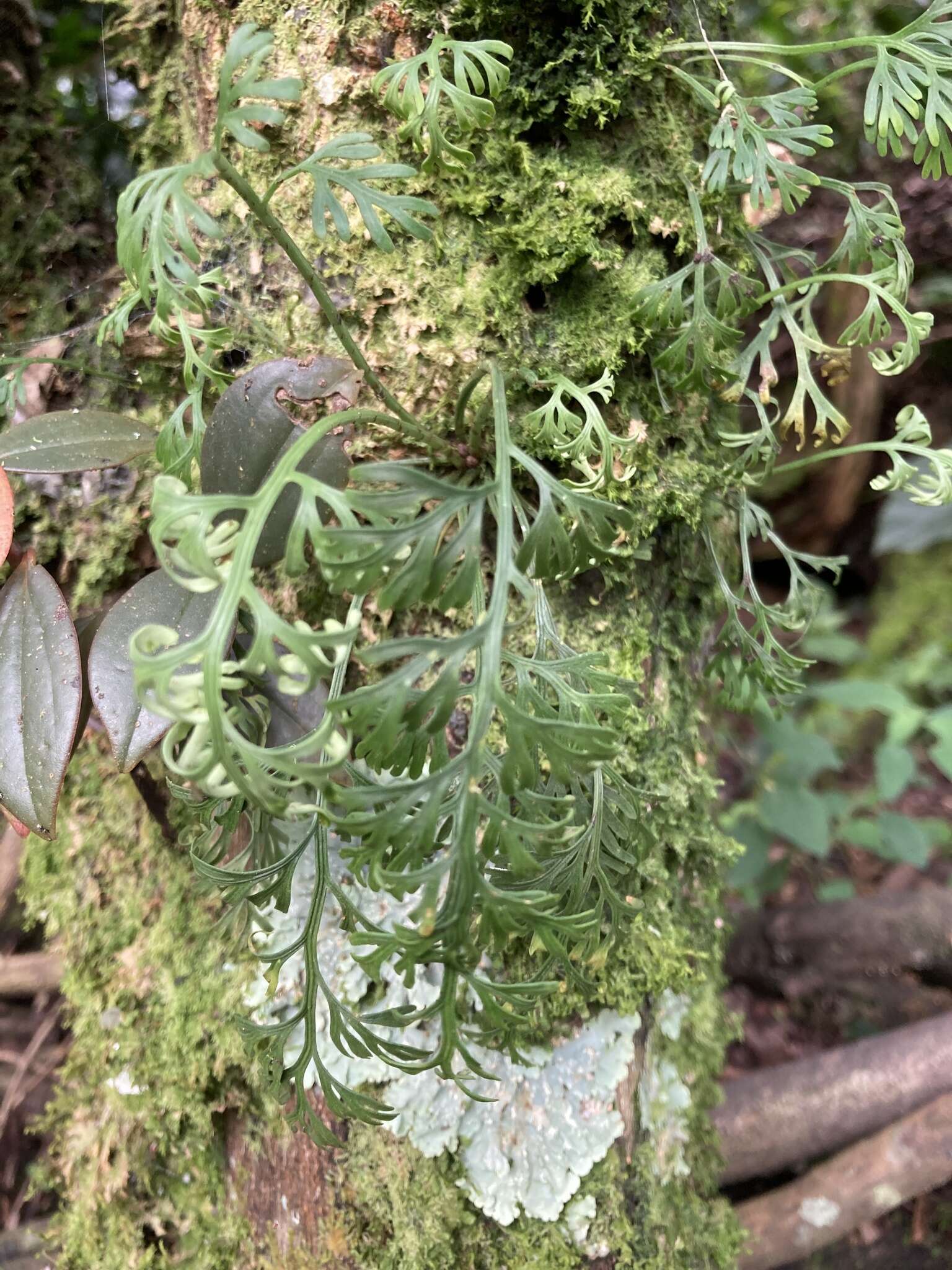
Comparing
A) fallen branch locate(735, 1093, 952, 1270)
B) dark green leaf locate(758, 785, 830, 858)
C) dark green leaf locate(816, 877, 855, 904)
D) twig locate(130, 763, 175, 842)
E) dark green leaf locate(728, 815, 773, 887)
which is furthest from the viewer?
dark green leaf locate(816, 877, 855, 904)

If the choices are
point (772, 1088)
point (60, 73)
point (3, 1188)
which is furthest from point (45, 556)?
point (772, 1088)

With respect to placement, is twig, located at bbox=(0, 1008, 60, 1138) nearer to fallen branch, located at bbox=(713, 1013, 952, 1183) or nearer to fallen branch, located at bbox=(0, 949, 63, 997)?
fallen branch, located at bbox=(0, 949, 63, 997)

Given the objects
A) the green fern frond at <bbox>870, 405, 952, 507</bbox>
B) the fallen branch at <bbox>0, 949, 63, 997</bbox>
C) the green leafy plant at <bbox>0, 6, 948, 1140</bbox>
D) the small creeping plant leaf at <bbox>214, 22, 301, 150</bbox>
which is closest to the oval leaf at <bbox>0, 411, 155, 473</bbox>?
the green leafy plant at <bbox>0, 6, 948, 1140</bbox>

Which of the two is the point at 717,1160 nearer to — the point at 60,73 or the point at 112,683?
the point at 112,683

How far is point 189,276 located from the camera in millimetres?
843

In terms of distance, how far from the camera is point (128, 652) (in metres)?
1.09

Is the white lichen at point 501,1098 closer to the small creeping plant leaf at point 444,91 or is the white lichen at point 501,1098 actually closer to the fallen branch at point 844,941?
the small creeping plant leaf at point 444,91

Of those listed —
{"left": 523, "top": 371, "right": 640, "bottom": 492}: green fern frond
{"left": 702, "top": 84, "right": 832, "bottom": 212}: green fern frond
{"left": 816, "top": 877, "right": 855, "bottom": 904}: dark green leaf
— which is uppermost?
{"left": 702, "top": 84, "right": 832, "bottom": 212}: green fern frond

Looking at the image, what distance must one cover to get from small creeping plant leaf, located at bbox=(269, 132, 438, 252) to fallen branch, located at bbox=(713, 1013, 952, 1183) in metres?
1.99

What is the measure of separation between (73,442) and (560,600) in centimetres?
82

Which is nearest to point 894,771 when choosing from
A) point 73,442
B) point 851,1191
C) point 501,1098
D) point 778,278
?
point 851,1191

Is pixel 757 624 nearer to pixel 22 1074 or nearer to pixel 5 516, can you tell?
pixel 5 516

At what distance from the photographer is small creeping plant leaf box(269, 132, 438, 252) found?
872 mm

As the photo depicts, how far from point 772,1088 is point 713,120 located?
2102mm
